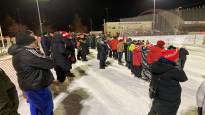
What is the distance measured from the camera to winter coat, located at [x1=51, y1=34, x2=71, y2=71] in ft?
21.8

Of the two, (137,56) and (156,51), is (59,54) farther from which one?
(156,51)

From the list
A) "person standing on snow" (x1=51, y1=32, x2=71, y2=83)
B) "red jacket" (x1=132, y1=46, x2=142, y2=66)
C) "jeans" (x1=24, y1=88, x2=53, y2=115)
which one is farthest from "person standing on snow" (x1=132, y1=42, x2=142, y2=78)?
"jeans" (x1=24, y1=88, x2=53, y2=115)

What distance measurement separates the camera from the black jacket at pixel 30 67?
325 centimetres

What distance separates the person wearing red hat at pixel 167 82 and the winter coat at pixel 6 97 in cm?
215

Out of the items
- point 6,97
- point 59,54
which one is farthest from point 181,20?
point 6,97

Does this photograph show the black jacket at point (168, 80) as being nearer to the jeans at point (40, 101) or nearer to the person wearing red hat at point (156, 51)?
the jeans at point (40, 101)

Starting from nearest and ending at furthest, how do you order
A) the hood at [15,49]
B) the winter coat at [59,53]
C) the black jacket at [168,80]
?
the black jacket at [168,80] < the hood at [15,49] < the winter coat at [59,53]

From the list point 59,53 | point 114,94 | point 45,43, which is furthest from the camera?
point 45,43

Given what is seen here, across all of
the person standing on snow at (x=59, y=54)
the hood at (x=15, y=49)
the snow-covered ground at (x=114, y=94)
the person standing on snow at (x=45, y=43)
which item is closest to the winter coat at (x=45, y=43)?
the person standing on snow at (x=45, y=43)

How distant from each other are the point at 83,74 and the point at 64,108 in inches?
150

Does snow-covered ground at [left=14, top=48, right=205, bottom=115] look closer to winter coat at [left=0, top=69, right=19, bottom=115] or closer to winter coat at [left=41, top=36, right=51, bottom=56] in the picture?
winter coat at [left=0, top=69, right=19, bottom=115]

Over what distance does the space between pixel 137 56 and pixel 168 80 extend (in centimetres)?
437

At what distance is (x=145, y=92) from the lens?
6.11 m

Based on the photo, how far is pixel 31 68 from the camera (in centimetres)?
328
